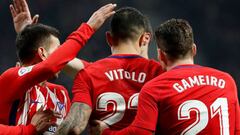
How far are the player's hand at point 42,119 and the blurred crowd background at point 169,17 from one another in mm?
7822

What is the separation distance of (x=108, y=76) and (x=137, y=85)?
7.1 inches

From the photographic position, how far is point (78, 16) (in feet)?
40.3

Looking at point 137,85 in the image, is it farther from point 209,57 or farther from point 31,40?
point 209,57

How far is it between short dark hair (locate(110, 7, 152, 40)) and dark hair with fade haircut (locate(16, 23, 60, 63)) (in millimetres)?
510

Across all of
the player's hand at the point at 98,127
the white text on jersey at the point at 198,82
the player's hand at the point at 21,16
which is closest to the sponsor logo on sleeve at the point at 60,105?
the player's hand at the point at 98,127

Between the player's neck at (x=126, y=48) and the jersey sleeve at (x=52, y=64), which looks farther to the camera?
the player's neck at (x=126, y=48)

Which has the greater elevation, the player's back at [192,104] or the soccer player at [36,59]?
the soccer player at [36,59]

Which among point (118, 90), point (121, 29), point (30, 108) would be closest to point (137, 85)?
point (118, 90)

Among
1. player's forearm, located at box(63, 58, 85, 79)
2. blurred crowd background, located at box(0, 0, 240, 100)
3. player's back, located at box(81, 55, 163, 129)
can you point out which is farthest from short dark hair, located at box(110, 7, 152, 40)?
blurred crowd background, located at box(0, 0, 240, 100)

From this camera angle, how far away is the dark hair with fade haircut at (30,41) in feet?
13.5

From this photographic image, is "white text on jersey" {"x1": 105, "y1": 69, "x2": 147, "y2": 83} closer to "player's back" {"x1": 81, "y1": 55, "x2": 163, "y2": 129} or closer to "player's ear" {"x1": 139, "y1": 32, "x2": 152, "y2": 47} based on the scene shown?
"player's back" {"x1": 81, "y1": 55, "x2": 163, "y2": 129}

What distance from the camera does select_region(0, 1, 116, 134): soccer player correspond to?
3.78 metres

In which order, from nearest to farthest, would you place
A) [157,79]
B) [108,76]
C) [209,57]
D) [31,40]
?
1. [157,79]
2. [108,76]
3. [31,40]
4. [209,57]

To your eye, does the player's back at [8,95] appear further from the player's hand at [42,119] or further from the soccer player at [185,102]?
the soccer player at [185,102]
